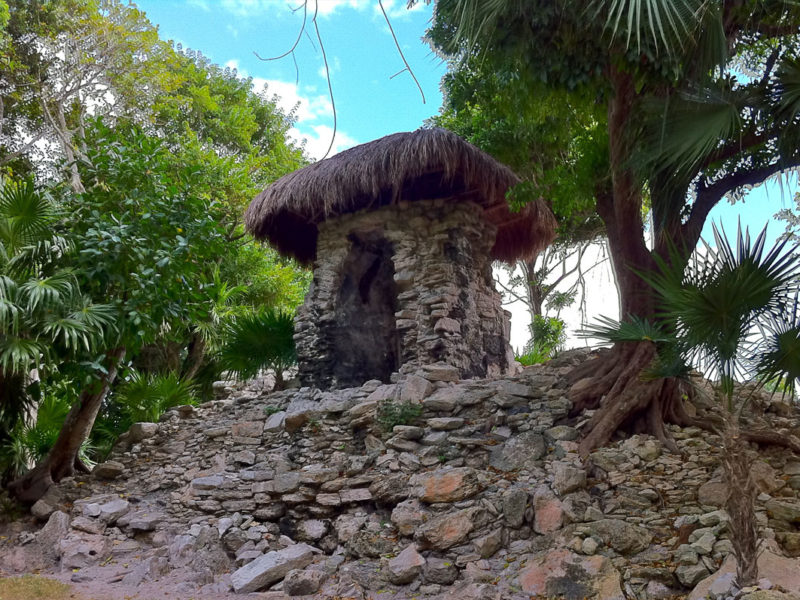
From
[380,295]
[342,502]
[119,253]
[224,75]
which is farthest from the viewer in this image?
[224,75]

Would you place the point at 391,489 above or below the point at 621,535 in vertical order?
above

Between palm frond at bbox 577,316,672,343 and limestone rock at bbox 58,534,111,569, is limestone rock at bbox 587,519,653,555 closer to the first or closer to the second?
palm frond at bbox 577,316,672,343

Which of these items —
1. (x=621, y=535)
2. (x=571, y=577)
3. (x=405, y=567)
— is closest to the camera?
(x=571, y=577)

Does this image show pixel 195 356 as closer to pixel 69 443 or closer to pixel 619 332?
pixel 69 443

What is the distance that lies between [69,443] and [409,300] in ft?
13.0

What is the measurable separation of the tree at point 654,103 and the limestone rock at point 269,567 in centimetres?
227

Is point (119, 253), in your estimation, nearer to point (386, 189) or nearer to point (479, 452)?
point (386, 189)

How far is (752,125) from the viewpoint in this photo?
4.71 meters

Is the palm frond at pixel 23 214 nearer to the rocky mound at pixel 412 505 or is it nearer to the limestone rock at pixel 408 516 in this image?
the rocky mound at pixel 412 505

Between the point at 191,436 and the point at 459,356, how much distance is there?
3119 millimetres

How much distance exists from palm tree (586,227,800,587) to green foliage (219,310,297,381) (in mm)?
5623

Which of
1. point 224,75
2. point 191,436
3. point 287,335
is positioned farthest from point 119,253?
point 224,75

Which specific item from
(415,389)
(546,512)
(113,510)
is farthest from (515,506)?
(113,510)

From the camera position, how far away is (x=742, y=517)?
2.91 meters
